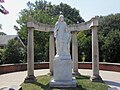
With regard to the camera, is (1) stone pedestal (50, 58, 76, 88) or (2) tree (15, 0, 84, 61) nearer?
(1) stone pedestal (50, 58, 76, 88)

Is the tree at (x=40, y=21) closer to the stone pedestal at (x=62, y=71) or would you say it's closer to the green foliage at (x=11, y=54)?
the green foliage at (x=11, y=54)

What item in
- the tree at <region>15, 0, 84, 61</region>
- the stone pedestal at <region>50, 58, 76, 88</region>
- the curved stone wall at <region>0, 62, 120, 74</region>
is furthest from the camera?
the tree at <region>15, 0, 84, 61</region>

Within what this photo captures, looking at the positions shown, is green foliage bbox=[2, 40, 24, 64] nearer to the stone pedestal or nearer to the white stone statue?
the white stone statue

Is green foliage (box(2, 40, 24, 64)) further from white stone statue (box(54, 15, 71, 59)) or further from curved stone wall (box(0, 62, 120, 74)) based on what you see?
white stone statue (box(54, 15, 71, 59))

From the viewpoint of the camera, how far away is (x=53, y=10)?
218 feet

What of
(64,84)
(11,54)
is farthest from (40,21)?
(64,84)

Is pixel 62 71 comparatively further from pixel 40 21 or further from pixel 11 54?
pixel 40 21

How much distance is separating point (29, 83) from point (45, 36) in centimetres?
1972

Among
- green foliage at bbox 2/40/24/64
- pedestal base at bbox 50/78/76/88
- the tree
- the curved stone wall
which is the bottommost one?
pedestal base at bbox 50/78/76/88

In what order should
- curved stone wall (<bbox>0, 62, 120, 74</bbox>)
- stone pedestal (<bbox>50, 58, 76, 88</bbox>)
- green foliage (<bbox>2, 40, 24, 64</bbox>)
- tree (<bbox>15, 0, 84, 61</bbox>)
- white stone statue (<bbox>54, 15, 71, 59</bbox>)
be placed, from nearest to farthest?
stone pedestal (<bbox>50, 58, 76, 88</bbox>) → white stone statue (<bbox>54, 15, 71, 59</bbox>) → curved stone wall (<bbox>0, 62, 120, 74</bbox>) → green foliage (<bbox>2, 40, 24, 64</bbox>) → tree (<bbox>15, 0, 84, 61</bbox>)

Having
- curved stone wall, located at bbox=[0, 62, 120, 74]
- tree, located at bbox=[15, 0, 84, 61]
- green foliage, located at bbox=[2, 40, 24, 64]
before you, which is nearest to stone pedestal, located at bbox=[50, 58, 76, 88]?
curved stone wall, located at bbox=[0, 62, 120, 74]

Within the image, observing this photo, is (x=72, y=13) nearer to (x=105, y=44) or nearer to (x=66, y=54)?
(x=105, y=44)

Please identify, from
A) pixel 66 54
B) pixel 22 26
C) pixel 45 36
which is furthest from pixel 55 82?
pixel 22 26

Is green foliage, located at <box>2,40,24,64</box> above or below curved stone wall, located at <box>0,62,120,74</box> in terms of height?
above
